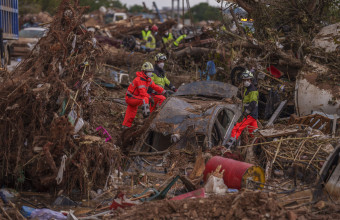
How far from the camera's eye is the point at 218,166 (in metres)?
6.67

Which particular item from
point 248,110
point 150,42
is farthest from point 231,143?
point 150,42

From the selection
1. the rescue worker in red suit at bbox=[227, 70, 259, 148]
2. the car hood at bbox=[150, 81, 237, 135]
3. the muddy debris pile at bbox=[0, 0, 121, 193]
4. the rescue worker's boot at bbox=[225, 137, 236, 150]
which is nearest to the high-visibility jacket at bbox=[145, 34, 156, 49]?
the rescue worker in red suit at bbox=[227, 70, 259, 148]

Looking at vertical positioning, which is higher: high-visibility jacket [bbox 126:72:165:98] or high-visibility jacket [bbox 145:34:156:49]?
high-visibility jacket [bbox 126:72:165:98]

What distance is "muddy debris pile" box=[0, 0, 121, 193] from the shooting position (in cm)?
643

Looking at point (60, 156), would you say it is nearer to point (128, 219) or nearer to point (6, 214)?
point (6, 214)

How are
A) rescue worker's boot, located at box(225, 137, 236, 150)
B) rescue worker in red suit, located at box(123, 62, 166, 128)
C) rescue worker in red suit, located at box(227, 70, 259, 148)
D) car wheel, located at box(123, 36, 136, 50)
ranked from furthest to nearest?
car wheel, located at box(123, 36, 136, 50) < rescue worker in red suit, located at box(123, 62, 166, 128) < rescue worker in red suit, located at box(227, 70, 259, 148) < rescue worker's boot, located at box(225, 137, 236, 150)

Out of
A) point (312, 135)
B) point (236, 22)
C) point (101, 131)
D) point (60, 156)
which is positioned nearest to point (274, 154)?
point (312, 135)

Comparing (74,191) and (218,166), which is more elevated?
(218,166)

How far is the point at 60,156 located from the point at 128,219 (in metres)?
1.74

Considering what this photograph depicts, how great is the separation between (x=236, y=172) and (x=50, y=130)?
243 cm

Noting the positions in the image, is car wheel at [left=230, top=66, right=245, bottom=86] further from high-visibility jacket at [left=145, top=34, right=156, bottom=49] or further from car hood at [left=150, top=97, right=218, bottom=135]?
high-visibility jacket at [left=145, top=34, right=156, bottom=49]

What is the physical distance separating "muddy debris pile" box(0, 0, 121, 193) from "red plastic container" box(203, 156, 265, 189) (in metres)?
1.39

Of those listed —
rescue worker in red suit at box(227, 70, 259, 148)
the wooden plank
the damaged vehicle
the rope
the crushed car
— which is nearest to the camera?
the rope

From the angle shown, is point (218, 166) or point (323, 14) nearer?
point (218, 166)
